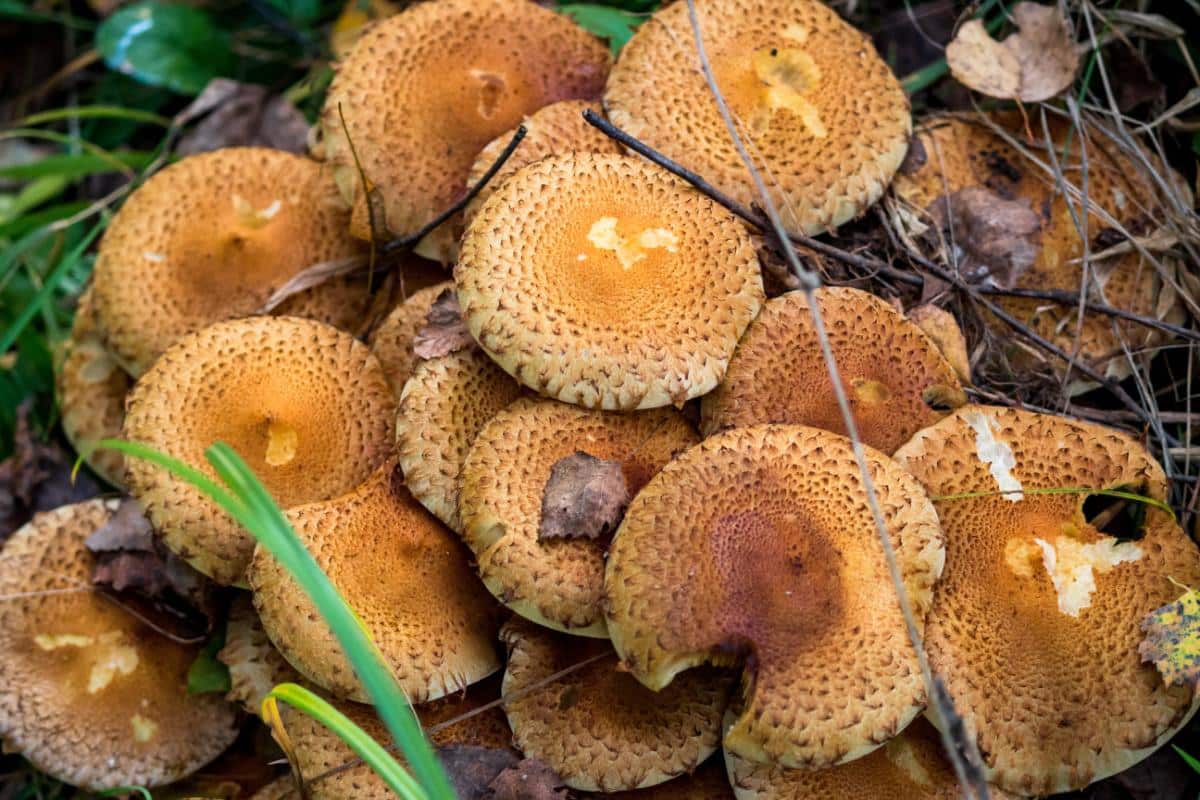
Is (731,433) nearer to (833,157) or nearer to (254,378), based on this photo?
(833,157)

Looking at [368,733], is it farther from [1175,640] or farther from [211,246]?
[1175,640]

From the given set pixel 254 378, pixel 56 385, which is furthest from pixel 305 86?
pixel 254 378

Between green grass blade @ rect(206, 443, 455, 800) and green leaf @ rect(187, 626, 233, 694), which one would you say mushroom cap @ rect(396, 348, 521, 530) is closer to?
green grass blade @ rect(206, 443, 455, 800)

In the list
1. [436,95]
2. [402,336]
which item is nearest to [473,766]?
[402,336]

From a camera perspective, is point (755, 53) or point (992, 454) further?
point (755, 53)

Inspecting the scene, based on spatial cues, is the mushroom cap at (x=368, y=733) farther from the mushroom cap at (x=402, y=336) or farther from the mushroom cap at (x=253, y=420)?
the mushroom cap at (x=402, y=336)

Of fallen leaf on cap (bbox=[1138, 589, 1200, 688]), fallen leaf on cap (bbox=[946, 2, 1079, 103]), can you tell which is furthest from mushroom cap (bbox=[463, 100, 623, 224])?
fallen leaf on cap (bbox=[1138, 589, 1200, 688])
